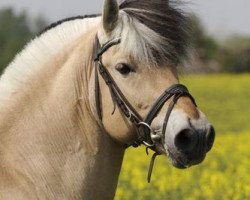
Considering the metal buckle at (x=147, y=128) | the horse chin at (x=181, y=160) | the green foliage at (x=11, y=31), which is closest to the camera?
the horse chin at (x=181, y=160)

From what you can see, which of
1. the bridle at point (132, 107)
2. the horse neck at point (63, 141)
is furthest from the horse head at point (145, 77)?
the horse neck at point (63, 141)

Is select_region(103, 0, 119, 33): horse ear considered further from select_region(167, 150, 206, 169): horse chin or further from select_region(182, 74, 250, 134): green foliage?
select_region(182, 74, 250, 134): green foliage

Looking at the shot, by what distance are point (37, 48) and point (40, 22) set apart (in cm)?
5857

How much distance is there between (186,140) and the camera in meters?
3.86

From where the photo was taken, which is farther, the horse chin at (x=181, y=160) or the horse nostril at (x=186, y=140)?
the horse chin at (x=181, y=160)

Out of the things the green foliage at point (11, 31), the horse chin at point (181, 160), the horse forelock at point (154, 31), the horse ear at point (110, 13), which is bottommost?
the green foliage at point (11, 31)

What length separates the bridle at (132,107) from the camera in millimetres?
3967

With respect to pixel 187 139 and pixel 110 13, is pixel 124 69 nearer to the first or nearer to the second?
pixel 110 13

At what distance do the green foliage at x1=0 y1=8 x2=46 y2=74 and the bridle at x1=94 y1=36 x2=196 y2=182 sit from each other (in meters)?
43.2

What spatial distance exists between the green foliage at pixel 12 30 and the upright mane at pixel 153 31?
43249mm

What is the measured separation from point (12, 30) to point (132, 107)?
160ft

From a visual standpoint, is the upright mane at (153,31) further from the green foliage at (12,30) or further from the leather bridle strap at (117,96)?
the green foliage at (12,30)

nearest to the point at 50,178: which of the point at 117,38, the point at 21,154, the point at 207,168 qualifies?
the point at 21,154

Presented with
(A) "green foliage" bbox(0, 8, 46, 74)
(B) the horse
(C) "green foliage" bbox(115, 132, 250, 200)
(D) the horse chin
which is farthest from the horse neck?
(A) "green foliage" bbox(0, 8, 46, 74)
